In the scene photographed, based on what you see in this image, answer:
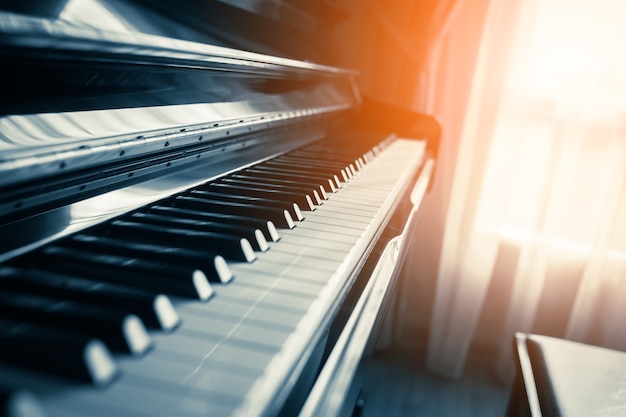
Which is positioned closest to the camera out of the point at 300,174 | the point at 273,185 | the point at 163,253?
the point at 163,253

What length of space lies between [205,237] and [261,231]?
0.09m

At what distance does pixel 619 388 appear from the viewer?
914mm

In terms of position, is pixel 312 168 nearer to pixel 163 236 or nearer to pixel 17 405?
pixel 163 236

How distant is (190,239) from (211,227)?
0.05 meters

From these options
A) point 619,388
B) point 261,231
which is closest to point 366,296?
point 261,231

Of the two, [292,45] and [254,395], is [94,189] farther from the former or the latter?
[292,45]

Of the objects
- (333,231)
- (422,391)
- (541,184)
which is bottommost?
(422,391)

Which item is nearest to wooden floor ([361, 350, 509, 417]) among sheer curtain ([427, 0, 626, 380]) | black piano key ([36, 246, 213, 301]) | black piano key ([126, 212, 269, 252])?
sheer curtain ([427, 0, 626, 380])

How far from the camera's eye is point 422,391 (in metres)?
1.95

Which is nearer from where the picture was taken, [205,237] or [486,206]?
[205,237]

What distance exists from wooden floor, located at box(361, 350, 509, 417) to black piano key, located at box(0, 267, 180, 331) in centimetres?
152

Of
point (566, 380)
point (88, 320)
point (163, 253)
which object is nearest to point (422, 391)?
point (566, 380)

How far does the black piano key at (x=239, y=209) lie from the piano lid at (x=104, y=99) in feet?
0.23

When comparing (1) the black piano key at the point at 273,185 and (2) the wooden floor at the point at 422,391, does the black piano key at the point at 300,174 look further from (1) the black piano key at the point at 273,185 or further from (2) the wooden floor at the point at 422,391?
(2) the wooden floor at the point at 422,391
